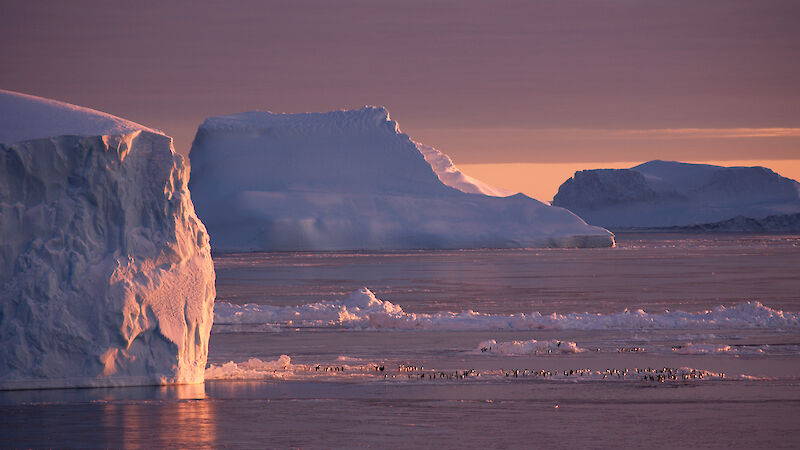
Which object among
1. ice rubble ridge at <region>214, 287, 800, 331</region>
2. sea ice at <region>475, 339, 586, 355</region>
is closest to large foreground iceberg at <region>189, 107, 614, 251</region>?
ice rubble ridge at <region>214, 287, 800, 331</region>

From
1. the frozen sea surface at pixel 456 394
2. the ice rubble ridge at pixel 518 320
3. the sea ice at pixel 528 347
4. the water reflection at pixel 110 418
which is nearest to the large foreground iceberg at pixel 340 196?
the ice rubble ridge at pixel 518 320

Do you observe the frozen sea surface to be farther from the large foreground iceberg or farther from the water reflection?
the large foreground iceberg

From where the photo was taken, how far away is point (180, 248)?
511 inches

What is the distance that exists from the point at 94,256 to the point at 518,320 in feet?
33.4

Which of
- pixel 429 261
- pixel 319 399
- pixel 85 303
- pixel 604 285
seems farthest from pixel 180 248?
pixel 429 261

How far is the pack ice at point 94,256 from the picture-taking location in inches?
485

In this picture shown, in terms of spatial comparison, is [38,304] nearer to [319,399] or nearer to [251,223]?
[319,399]

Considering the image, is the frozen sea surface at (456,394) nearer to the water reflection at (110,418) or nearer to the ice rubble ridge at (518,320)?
the water reflection at (110,418)

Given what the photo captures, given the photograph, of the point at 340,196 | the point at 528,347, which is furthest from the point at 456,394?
the point at 340,196

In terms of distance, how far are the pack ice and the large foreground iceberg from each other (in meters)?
52.2

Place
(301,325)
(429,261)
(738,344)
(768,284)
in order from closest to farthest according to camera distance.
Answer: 1. (738,344)
2. (301,325)
3. (768,284)
4. (429,261)

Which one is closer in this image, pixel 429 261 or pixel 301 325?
pixel 301 325

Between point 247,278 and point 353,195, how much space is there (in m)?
28.0

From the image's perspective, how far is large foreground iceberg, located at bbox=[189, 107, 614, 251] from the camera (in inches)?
2648
